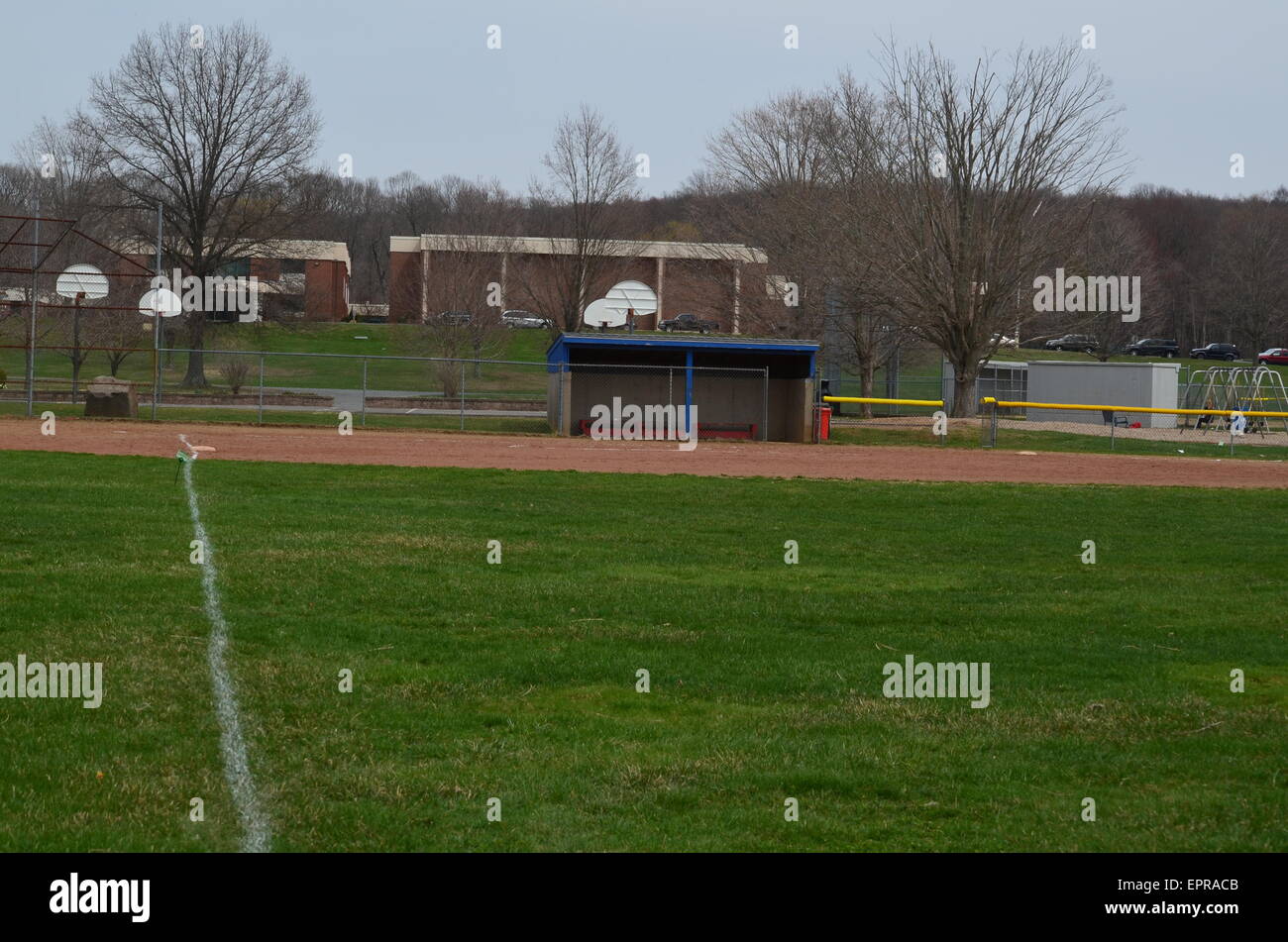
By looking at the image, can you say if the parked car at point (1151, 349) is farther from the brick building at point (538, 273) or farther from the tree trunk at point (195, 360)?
the tree trunk at point (195, 360)

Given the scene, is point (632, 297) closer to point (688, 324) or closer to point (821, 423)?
point (821, 423)

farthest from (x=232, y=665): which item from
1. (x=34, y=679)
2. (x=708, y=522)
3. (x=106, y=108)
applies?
A: (x=106, y=108)

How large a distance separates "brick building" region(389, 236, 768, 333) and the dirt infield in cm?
2539

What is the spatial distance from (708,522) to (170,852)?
41.4 ft

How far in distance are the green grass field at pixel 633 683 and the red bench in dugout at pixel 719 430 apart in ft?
68.3

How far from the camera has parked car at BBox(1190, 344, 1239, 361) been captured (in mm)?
95625

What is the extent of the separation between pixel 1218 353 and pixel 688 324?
40.2m

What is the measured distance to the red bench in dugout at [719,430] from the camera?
38.4 meters

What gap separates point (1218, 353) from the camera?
317 ft

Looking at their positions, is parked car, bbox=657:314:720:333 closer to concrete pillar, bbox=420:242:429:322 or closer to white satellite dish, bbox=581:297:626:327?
concrete pillar, bbox=420:242:429:322

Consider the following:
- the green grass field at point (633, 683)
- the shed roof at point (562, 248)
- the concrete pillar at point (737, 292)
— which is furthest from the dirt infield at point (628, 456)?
the shed roof at point (562, 248)

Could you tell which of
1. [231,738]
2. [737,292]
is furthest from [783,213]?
[231,738]

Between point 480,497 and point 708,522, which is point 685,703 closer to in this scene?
point 708,522

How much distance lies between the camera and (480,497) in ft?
65.9
